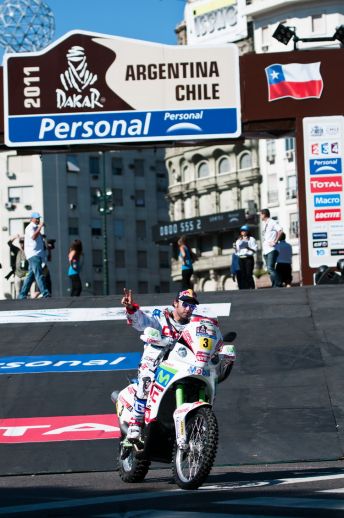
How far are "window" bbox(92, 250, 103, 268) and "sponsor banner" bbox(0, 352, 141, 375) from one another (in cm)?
9168

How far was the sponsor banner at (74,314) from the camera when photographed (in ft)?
71.8

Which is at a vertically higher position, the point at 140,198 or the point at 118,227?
the point at 140,198

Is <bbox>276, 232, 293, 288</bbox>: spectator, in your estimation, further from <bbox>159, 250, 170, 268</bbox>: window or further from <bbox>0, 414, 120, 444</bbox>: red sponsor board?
<bbox>159, 250, 170, 268</bbox>: window

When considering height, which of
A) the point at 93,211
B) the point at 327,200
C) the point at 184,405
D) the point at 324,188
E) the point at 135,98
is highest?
the point at 93,211

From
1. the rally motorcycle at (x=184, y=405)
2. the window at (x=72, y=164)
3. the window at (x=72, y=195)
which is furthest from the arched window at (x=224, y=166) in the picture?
the rally motorcycle at (x=184, y=405)

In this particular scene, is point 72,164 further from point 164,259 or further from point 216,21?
point 216,21

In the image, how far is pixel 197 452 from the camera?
9695mm

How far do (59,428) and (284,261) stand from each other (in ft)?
43.8

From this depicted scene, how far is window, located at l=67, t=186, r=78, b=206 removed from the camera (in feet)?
358

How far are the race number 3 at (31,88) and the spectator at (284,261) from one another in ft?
19.6

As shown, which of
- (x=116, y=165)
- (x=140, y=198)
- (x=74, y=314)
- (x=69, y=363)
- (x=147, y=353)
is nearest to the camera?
(x=147, y=353)

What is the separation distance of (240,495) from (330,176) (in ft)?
62.5

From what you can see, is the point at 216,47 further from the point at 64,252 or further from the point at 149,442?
the point at 64,252

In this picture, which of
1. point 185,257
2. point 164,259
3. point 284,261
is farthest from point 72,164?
point 284,261
